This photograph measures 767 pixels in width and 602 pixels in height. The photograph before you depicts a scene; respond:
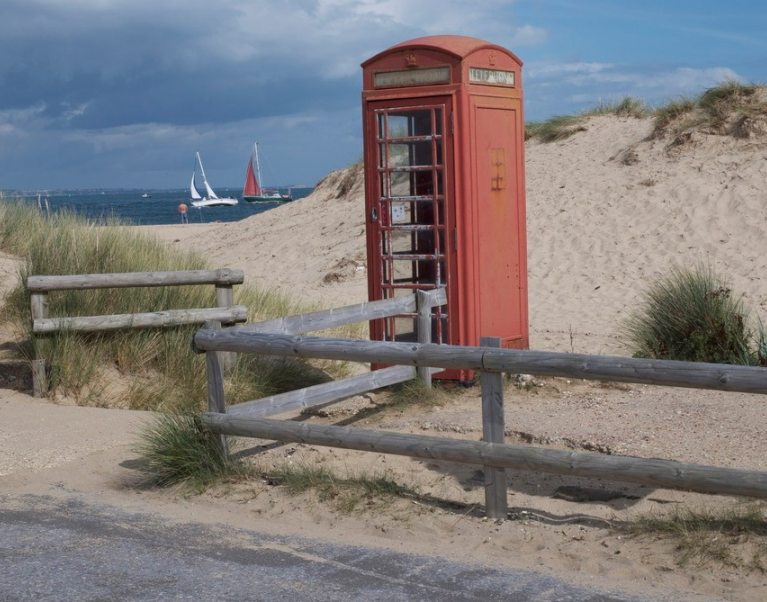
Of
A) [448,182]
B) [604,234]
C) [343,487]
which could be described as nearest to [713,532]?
[343,487]

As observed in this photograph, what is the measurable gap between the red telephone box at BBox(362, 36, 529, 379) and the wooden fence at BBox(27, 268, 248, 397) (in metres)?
1.42

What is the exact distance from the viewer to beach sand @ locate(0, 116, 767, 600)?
5.55m

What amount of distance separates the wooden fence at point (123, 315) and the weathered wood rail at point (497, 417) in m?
2.72

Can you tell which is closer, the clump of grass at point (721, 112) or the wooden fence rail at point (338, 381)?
the wooden fence rail at point (338, 381)

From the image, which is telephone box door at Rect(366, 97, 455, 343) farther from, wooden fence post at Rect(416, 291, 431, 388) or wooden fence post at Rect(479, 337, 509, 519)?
wooden fence post at Rect(479, 337, 509, 519)

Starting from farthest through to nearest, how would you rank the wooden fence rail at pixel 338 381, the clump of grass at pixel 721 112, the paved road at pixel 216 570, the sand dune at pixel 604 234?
the clump of grass at pixel 721 112 → the sand dune at pixel 604 234 → the wooden fence rail at pixel 338 381 → the paved road at pixel 216 570

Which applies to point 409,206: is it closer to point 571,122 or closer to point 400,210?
point 400,210

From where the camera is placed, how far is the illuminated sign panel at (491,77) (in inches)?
350

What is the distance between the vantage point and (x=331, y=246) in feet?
66.5


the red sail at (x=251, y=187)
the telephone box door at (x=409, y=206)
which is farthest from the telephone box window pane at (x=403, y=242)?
the red sail at (x=251, y=187)

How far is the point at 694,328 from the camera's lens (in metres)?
9.83

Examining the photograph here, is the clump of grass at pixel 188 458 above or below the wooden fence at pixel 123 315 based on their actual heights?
below

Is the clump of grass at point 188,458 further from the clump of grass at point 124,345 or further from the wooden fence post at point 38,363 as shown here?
the wooden fence post at point 38,363

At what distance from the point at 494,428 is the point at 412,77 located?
13.3 feet
